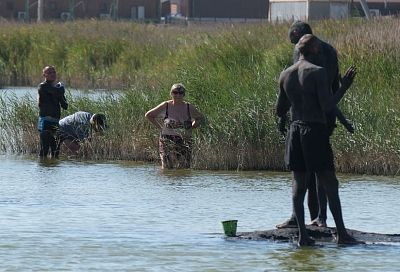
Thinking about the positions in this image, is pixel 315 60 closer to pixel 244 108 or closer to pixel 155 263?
pixel 155 263

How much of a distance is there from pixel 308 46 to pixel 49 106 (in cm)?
884

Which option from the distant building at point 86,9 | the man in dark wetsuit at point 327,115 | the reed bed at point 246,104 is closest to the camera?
the man in dark wetsuit at point 327,115

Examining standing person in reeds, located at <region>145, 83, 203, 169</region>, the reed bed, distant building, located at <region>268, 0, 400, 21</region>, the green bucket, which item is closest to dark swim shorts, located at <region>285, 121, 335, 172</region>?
the green bucket

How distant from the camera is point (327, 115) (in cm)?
1198

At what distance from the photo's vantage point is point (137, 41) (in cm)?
3978

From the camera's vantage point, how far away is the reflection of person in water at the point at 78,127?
1995 cm

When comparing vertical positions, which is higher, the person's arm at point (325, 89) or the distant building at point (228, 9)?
the distant building at point (228, 9)

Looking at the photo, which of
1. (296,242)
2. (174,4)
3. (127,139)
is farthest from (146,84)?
(174,4)

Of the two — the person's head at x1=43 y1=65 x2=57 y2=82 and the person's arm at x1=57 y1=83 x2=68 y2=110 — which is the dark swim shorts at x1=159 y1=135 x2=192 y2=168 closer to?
the person's arm at x1=57 y1=83 x2=68 y2=110

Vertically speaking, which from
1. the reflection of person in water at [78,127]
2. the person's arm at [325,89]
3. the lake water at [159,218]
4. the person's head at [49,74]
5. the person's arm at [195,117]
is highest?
the person's arm at [325,89]

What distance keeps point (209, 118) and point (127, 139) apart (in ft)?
5.15

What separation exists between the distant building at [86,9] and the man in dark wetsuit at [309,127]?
65.9 meters

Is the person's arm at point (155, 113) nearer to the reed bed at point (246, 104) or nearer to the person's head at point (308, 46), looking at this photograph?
the reed bed at point (246, 104)

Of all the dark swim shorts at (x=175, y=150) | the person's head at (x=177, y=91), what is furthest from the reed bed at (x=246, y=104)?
the person's head at (x=177, y=91)
